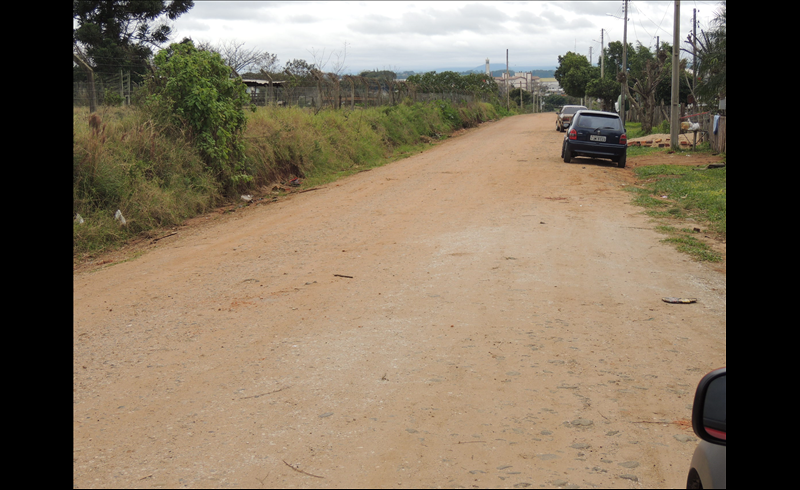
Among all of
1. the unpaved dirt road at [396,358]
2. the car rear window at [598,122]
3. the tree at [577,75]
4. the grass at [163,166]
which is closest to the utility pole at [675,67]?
the car rear window at [598,122]

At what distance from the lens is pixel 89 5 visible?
30672 mm

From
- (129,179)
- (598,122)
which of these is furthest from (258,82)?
(129,179)

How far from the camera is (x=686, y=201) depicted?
12.7 metres

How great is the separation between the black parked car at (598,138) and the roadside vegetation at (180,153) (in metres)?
6.45

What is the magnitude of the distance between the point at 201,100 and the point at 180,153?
1206 millimetres

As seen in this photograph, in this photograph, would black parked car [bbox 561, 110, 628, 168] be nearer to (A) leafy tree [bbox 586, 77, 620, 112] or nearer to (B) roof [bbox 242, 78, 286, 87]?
(B) roof [bbox 242, 78, 286, 87]

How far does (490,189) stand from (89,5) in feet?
82.7

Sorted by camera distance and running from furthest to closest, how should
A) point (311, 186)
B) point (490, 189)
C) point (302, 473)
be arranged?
point (311, 186) → point (490, 189) → point (302, 473)

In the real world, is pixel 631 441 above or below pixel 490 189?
below

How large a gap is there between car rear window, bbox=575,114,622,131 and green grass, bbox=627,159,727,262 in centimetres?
154

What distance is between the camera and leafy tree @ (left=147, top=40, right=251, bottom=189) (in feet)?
43.3
